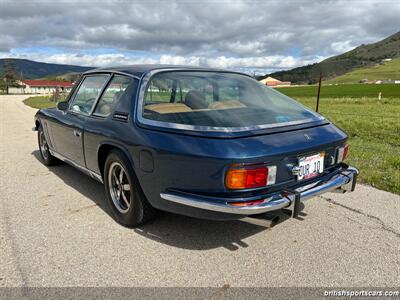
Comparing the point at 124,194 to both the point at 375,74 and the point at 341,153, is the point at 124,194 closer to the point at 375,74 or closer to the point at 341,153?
the point at 341,153

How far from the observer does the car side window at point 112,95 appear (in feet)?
11.1

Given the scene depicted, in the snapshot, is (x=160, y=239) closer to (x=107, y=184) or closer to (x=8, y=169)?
(x=107, y=184)

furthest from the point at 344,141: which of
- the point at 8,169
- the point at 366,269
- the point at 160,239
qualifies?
the point at 8,169

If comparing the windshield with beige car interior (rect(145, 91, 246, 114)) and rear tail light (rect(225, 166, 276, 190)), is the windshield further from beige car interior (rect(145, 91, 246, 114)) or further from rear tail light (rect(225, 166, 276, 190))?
rear tail light (rect(225, 166, 276, 190))

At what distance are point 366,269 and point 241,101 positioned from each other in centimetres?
191

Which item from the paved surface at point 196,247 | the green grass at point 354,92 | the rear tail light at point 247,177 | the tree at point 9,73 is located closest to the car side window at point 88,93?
the paved surface at point 196,247

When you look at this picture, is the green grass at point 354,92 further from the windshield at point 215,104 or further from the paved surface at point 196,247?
the paved surface at point 196,247

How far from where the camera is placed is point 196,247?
2.93m

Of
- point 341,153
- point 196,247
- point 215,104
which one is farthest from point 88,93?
point 341,153

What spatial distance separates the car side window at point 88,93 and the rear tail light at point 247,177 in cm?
205

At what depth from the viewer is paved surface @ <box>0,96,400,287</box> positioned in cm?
249

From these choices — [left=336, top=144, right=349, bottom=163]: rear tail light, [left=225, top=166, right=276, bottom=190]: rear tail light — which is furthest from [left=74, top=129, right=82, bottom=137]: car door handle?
[left=336, top=144, right=349, bottom=163]: rear tail light

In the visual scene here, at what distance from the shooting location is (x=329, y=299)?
227 centimetres

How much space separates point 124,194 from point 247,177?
1.47m
